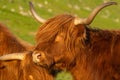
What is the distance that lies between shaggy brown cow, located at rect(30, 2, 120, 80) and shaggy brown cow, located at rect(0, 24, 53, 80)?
0.90 meters

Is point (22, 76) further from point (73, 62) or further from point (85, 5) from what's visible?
point (85, 5)

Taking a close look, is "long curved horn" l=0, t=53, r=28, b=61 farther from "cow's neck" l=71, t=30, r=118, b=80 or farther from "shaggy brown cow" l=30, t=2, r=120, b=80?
"cow's neck" l=71, t=30, r=118, b=80

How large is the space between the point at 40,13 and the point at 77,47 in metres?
47.2

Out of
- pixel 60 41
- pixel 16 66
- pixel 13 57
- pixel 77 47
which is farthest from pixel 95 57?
pixel 16 66

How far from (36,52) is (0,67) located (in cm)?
221

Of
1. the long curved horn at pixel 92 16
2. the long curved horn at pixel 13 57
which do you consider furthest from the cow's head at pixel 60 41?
the long curved horn at pixel 13 57

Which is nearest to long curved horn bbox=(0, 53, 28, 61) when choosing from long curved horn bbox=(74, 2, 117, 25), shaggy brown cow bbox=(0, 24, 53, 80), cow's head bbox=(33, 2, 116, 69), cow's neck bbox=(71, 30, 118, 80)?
shaggy brown cow bbox=(0, 24, 53, 80)

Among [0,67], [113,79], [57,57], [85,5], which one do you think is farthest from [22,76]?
[85,5]

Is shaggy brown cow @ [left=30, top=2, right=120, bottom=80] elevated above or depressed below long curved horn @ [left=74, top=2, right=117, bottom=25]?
below

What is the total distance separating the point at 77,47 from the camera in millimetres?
7699

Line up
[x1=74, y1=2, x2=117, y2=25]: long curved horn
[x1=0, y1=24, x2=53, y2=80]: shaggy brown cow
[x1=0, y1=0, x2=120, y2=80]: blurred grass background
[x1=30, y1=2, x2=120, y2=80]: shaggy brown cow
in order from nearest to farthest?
[x1=74, y1=2, x2=117, y2=25]: long curved horn, [x1=30, y1=2, x2=120, y2=80]: shaggy brown cow, [x1=0, y1=24, x2=53, y2=80]: shaggy brown cow, [x1=0, y1=0, x2=120, y2=80]: blurred grass background

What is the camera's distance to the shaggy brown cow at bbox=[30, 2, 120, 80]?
299 inches

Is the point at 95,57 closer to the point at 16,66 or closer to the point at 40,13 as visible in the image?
the point at 16,66

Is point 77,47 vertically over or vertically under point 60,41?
under
